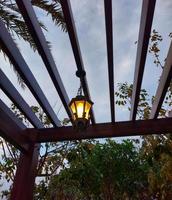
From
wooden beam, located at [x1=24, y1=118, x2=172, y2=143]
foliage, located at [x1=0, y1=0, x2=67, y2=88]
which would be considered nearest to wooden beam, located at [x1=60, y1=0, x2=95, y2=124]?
foliage, located at [x1=0, y1=0, x2=67, y2=88]

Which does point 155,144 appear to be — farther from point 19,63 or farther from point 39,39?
point 39,39

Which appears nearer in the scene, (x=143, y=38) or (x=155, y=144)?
(x=143, y=38)

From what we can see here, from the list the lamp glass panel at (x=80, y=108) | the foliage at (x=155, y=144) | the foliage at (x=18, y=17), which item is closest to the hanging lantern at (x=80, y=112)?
the lamp glass panel at (x=80, y=108)

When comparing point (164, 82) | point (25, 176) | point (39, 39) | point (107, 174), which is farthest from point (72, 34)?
point (107, 174)

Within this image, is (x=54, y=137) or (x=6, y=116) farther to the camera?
(x=54, y=137)

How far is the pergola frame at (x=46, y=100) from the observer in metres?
2.70

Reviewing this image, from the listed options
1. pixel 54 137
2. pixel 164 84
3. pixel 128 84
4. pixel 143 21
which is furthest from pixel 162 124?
pixel 128 84

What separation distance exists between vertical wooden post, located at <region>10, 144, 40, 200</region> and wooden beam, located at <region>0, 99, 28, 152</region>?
149mm

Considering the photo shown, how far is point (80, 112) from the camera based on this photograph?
3023 mm

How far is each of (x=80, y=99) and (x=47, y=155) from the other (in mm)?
6297

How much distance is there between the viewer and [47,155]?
9016 mm

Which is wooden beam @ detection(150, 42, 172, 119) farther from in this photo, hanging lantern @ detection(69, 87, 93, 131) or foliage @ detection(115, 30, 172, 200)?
foliage @ detection(115, 30, 172, 200)

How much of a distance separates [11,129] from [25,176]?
817 millimetres

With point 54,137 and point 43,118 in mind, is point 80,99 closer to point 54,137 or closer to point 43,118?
point 54,137
